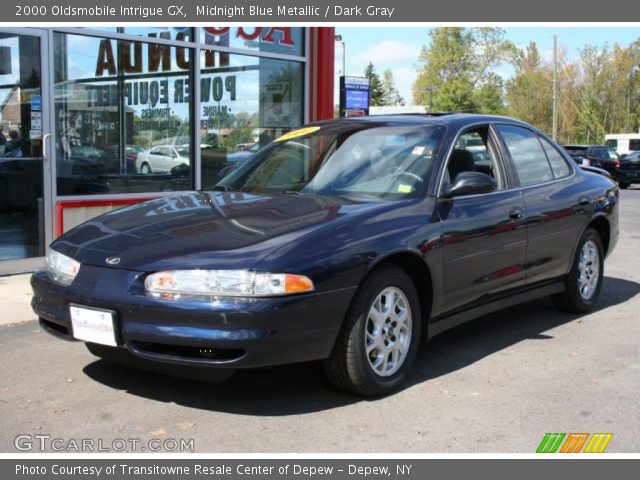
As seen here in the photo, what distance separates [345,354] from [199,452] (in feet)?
3.10

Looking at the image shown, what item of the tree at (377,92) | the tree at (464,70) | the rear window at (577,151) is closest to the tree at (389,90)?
the tree at (377,92)

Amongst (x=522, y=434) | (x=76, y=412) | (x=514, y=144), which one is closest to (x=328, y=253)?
(x=522, y=434)

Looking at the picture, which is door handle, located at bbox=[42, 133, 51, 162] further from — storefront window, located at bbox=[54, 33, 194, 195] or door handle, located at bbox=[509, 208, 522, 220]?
door handle, located at bbox=[509, 208, 522, 220]

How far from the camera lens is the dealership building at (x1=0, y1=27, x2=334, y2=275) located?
799 centimetres

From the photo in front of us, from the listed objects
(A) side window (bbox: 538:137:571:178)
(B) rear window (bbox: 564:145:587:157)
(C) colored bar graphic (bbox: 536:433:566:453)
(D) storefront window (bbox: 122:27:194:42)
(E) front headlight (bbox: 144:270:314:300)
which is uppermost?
(D) storefront window (bbox: 122:27:194:42)

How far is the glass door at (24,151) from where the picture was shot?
7.85 m

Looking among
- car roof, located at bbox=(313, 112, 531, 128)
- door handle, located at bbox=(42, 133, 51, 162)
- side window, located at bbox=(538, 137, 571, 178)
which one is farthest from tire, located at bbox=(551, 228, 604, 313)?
door handle, located at bbox=(42, 133, 51, 162)

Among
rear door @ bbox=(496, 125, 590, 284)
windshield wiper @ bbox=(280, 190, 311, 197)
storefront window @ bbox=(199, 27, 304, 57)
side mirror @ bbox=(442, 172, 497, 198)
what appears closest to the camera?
side mirror @ bbox=(442, 172, 497, 198)

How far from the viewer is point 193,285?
145 inches

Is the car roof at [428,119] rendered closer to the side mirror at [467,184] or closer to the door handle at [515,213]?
the side mirror at [467,184]

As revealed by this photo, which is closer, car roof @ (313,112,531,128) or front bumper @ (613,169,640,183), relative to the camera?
car roof @ (313,112,531,128)

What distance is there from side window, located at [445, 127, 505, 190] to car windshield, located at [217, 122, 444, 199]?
0.21 meters

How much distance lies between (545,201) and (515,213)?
525mm

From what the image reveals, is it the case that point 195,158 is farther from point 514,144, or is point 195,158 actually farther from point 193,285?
point 193,285
